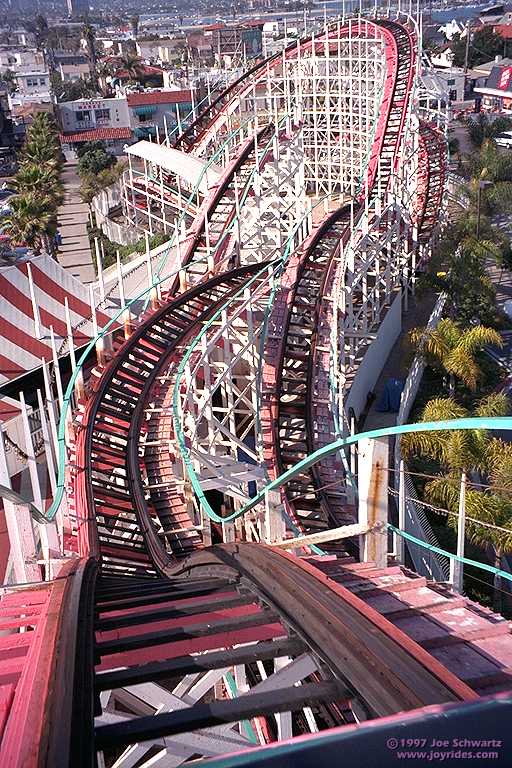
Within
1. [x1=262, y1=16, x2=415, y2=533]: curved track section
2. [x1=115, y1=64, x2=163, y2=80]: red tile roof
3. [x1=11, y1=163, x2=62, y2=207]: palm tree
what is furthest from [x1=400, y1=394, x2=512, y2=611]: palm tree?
[x1=115, y1=64, x2=163, y2=80]: red tile roof

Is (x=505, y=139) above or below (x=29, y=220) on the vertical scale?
below

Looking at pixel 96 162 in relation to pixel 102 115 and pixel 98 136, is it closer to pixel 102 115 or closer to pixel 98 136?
pixel 98 136

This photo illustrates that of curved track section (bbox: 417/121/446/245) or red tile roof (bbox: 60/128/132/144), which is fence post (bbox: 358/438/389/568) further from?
red tile roof (bbox: 60/128/132/144)

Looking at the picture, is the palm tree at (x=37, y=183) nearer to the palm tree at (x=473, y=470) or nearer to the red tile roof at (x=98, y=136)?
the palm tree at (x=473, y=470)

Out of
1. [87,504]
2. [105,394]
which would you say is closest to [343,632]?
[87,504]

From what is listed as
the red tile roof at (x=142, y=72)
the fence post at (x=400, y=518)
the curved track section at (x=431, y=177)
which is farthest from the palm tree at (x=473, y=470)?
the red tile roof at (x=142, y=72)

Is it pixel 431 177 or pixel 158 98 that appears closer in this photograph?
pixel 431 177

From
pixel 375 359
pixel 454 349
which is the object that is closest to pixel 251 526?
pixel 454 349
